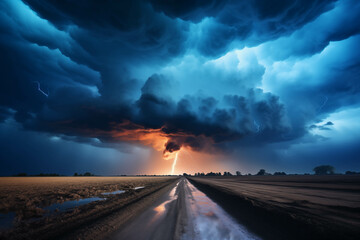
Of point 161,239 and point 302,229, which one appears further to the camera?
point 302,229

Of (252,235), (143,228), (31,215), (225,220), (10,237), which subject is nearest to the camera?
(10,237)

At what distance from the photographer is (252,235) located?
6.57m

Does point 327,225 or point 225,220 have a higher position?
point 327,225

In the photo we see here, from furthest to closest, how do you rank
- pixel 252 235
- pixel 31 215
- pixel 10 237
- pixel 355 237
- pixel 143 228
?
pixel 31 215, pixel 143 228, pixel 252 235, pixel 10 237, pixel 355 237

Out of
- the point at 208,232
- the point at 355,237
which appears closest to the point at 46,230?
the point at 208,232

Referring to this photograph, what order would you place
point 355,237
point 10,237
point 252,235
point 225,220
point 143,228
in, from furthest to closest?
point 225,220 < point 143,228 < point 252,235 < point 10,237 < point 355,237

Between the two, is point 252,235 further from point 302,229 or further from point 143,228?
point 143,228

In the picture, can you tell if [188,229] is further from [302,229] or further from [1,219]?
[1,219]

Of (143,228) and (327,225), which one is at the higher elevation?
(327,225)

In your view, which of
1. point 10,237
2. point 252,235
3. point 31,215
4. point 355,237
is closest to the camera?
point 355,237

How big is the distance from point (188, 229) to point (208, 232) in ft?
3.09

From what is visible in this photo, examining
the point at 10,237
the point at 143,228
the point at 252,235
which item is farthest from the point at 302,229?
the point at 10,237

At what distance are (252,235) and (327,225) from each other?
11.3 ft

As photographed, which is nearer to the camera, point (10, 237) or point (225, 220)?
point (10, 237)
